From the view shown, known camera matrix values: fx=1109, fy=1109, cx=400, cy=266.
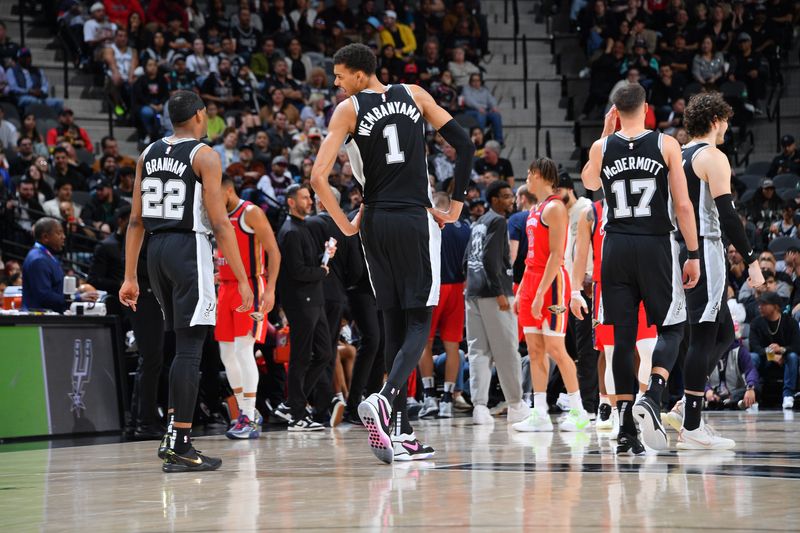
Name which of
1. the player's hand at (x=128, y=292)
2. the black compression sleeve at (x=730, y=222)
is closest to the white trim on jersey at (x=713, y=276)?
the black compression sleeve at (x=730, y=222)

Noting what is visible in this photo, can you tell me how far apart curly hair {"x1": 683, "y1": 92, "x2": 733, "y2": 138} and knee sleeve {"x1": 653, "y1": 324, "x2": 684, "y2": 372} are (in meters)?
1.26

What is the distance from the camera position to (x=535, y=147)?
65.7 ft

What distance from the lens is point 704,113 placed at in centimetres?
650

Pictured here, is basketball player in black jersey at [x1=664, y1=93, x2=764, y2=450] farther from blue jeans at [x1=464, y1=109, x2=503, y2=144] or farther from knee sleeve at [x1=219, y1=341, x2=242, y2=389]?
blue jeans at [x1=464, y1=109, x2=503, y2=144]

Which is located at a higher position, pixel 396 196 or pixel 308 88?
pixel 308 88

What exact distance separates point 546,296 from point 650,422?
291 centimetres

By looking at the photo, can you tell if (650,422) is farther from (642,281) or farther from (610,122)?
(610,122)

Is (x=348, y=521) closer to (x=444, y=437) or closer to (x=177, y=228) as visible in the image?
(x=177, y=228)

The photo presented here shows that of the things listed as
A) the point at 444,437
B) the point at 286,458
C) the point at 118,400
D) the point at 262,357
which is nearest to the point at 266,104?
the point at 262,357

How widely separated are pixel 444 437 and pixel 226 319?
1886 mm

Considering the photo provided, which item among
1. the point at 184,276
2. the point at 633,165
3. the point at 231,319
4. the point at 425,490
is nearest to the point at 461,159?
the point at 633,165

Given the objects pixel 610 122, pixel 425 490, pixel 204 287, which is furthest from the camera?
pixel 610 122

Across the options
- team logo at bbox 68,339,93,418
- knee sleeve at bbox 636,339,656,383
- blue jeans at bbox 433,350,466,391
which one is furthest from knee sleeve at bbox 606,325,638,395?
blue jeans at bbox 433,350,466,391

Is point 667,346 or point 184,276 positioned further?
point 667,346
